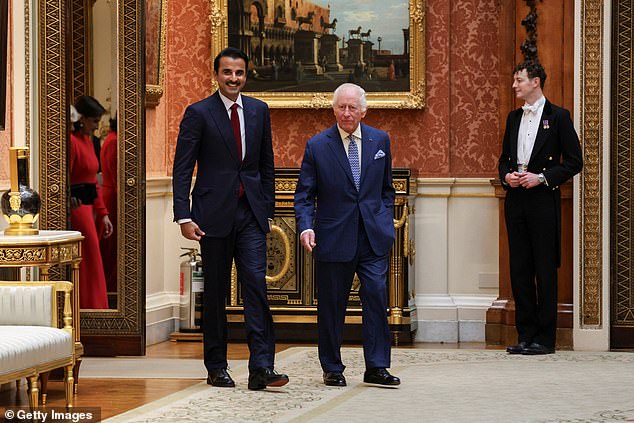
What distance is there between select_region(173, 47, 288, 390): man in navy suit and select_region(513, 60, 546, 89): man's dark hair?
2.23 meters

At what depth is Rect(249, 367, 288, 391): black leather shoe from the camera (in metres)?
6.22

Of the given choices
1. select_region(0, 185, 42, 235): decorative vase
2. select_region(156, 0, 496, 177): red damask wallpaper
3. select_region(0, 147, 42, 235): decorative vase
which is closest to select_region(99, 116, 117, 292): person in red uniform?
select_region(156, 0, 496, 177): red damask wallpaper

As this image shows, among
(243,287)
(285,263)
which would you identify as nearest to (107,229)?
(285,263)

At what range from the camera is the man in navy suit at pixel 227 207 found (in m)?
6.26

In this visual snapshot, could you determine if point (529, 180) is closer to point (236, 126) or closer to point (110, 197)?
point (236, 126)

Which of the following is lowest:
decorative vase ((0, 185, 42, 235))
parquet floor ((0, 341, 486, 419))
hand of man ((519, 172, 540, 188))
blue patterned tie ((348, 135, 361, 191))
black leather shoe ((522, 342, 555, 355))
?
parquet floor ((0, 341, 486, 419))

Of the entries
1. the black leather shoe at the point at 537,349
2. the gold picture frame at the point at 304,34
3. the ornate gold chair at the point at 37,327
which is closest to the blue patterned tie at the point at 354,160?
the ornate gold chair at the point at 37,327

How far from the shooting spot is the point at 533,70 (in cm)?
800

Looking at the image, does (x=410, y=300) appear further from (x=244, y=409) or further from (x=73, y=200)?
(x=244, y=409)

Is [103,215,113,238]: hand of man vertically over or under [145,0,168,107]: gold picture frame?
under

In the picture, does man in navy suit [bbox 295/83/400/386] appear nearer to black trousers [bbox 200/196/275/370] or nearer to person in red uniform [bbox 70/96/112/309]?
→ black trousers [bbox 200/196/275/370]

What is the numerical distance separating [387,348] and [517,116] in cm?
228

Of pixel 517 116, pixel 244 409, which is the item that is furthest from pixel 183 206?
pixel 517 116

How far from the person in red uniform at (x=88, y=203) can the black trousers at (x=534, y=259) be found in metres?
2.50
